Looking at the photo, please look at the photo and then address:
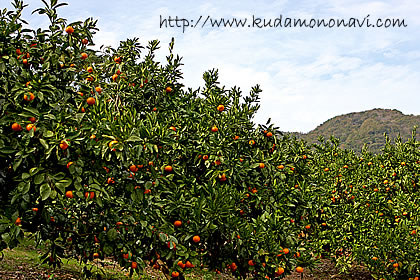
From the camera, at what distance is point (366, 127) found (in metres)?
68.5

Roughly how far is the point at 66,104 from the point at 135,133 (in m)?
0.70

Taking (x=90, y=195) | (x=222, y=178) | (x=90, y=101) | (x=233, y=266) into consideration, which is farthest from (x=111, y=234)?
(x=233, y=266)

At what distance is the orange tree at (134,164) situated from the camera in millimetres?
2844

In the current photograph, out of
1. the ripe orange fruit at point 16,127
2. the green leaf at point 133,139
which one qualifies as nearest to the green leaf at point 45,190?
the ripe orange fruit at point 16,127

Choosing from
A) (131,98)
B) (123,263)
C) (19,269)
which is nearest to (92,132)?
(123,263)

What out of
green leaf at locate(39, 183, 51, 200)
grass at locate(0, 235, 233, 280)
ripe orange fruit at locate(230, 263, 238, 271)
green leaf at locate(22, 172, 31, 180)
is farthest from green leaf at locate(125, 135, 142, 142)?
grass at locate(0, 235, 233, 280)

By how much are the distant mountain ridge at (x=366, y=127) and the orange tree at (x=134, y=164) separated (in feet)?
188

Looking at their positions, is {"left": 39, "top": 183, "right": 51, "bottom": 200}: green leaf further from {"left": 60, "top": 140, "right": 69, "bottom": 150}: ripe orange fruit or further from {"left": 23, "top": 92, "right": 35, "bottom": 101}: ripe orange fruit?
{"left": 23, "top": 92, "right": 35, "bottom": 101}: ripe orange fruit

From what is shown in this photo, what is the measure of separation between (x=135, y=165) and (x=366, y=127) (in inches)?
2830

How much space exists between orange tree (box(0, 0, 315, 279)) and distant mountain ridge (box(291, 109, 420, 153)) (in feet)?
188

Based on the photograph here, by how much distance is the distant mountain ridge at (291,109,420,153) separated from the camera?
61438 millimetres

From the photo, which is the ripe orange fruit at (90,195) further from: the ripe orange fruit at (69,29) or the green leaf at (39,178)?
the ripe orange fruit at (69,29)

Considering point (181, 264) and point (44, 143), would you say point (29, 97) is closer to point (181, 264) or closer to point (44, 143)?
point (44, 143)

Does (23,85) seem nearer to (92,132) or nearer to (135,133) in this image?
(92,132)
